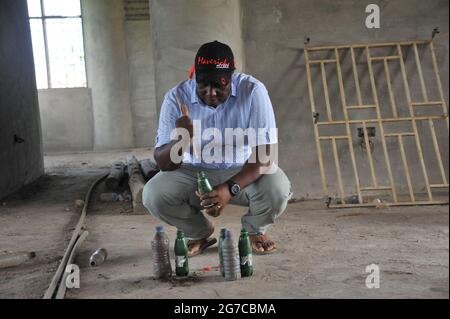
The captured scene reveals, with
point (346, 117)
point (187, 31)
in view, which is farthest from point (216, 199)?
point (187, 31)

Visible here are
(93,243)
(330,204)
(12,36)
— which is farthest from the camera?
(12,36)

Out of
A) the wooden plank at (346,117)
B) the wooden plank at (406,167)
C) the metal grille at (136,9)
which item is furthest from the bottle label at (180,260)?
the metal grille at (136,9)

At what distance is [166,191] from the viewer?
11.9ft

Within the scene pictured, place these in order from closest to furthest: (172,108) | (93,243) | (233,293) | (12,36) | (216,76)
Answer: (233,293) → (216,76) → (172,108) → (93,243) → (12,36)

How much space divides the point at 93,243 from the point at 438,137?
11.9 feet

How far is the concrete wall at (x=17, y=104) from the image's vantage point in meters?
7.17

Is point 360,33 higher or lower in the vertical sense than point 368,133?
higher

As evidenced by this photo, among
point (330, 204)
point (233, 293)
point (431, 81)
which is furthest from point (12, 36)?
point (233, 293)

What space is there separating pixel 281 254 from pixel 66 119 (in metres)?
12.2

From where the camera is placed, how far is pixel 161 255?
126 inches

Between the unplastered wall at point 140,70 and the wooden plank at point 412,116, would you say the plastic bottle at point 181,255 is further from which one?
the unplastered wall at point 140,70

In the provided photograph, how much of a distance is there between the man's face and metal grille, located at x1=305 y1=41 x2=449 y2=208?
7.35 ft

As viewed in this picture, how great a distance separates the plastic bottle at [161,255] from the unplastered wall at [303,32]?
278 centimetres

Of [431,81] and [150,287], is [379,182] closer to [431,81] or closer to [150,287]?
[431,81]
